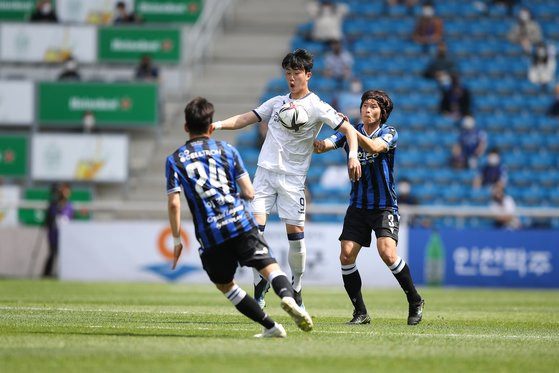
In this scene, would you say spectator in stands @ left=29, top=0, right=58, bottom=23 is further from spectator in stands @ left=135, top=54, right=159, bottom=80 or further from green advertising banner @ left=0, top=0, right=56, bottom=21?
spectator in stands @ left=135, top=54, right=159, bottom=80

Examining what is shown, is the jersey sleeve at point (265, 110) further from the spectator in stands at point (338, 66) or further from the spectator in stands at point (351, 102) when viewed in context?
the spectator in stands at point (338, 66)

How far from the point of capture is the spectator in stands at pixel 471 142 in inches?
1024

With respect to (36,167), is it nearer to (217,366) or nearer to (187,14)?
(187,14)

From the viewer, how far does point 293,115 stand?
10727mm

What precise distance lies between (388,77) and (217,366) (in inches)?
888

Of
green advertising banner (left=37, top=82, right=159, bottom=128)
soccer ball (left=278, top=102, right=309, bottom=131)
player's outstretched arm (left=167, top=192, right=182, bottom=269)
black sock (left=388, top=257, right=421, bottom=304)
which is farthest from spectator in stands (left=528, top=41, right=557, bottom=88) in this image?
player's outstretched arm (left=167, top=192, right=182, bottom=269)

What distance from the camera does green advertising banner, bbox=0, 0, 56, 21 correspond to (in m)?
28.9

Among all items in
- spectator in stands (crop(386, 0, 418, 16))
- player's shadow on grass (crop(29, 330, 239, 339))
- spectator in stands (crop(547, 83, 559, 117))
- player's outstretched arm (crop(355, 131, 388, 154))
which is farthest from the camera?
spectator in stands (crop(386, 0, 418, 16))

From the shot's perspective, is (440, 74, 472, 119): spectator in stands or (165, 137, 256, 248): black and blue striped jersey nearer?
(165, 137, 256, 248): black and blue striped jersey

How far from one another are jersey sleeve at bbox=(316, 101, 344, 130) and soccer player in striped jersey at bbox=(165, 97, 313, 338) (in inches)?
84.7

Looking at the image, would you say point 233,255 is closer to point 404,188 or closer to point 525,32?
point 404,188

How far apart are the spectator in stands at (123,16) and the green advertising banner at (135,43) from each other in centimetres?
68

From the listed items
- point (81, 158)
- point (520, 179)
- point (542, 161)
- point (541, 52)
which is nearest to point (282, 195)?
point (81, 158)

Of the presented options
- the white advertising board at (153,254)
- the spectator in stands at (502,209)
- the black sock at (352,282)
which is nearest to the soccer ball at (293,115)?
the black sock at (352,282)
